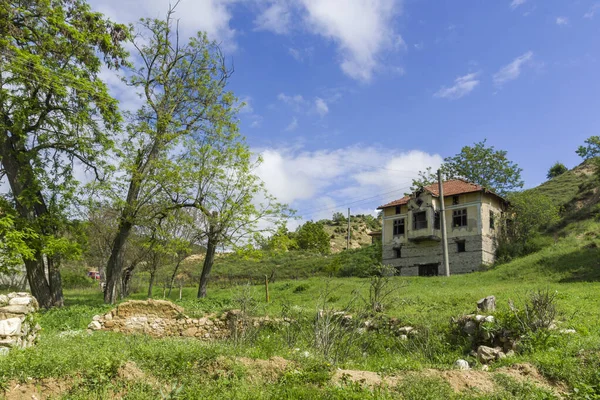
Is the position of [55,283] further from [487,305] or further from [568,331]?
[568,331]

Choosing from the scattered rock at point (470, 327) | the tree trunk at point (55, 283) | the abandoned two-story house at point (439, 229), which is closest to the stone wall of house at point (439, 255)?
the abandoned two-story house at point (439, 229)

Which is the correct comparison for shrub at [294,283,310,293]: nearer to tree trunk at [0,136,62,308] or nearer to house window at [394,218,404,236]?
tree trunk at [0,136,62,308]

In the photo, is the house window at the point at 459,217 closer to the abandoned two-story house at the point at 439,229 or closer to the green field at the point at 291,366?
the abandoned two-story house at the point at 439,229

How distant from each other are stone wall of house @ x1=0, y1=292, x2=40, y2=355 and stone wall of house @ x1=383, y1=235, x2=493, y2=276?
27.5 m

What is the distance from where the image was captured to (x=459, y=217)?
1357 inches

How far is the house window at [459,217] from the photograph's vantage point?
34.1 metres

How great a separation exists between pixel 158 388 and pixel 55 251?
11.0 meters

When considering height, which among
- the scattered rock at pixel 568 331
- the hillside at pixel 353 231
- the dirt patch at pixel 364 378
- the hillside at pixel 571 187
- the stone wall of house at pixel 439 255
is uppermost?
the hillside at pixel 571 187

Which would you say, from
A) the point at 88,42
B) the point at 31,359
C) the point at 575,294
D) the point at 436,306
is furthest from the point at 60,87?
the point at 575,294

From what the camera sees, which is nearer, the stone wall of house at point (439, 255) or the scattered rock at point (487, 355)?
the scattered rock at point (487, 355)

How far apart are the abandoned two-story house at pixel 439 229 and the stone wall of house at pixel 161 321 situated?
23.3m

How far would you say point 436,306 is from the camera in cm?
1473

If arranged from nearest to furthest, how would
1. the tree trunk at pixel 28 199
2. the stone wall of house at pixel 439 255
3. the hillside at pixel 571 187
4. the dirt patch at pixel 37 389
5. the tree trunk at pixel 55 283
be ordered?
the dirt patch at pixel 37 389
the tree trunk at pixel 28 199
the tree trunk at pixel 55 283
the stone wall of house at pixel 439 255
the hillside at pixel 571 187

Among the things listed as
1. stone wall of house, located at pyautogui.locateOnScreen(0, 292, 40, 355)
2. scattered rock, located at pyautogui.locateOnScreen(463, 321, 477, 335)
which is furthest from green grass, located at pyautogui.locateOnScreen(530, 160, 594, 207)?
stone wall of house, located at pyautogui.locateOnScreen(0, 292, 40, 355)
